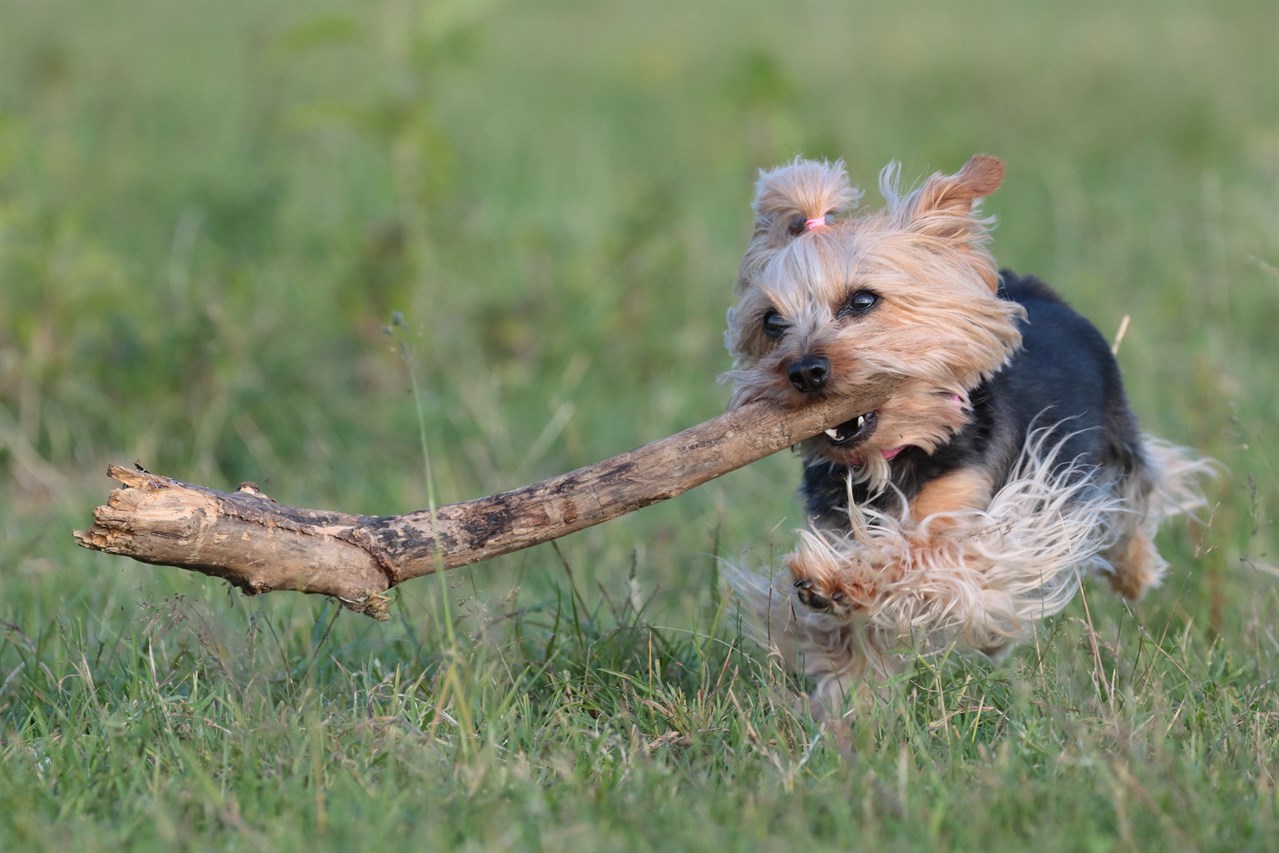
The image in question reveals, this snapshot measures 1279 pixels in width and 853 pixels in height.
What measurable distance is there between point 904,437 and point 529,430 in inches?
123

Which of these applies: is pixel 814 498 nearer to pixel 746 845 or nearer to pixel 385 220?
pixel 746 845

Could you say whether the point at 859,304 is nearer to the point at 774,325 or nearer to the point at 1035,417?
the point at 774,325

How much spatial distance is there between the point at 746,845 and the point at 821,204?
1907mm

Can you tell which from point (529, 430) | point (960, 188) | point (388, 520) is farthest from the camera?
point (529, 430)

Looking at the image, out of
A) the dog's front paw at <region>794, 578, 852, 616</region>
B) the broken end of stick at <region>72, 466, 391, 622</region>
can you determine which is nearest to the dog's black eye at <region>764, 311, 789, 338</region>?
the dog's front paw at <region>794, 578, 852, 616</region>

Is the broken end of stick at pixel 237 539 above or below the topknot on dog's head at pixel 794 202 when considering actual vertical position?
below

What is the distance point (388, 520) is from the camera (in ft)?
11.0

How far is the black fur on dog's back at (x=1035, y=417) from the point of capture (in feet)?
12.9

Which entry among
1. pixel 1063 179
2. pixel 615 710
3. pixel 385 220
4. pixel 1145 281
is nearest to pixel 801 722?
pixel 615 710

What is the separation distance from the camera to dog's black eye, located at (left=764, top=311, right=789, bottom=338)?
395cm

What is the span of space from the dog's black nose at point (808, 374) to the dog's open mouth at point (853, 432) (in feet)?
0.56

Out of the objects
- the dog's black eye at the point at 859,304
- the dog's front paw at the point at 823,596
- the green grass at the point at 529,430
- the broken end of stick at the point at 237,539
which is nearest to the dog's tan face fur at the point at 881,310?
the dog's black eye at the point at 859,304

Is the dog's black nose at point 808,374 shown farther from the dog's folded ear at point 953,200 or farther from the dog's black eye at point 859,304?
the dog's folded ear at point 953,200

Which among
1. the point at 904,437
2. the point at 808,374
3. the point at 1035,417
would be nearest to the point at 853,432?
the point at 904,437
